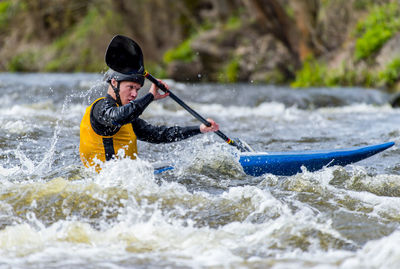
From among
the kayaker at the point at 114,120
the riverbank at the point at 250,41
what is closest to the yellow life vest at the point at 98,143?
the kayaker at the point at 114,120

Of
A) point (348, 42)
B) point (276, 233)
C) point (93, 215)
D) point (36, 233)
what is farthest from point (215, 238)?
point (348, 42)

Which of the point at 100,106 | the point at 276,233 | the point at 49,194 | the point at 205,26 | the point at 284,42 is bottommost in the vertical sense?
the point at 276,233

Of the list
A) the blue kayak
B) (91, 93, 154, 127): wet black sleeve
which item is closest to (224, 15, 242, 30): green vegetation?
the blue kayak

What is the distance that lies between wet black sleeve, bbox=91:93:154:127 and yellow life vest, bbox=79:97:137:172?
0.33 feet

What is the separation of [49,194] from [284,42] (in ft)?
46.1

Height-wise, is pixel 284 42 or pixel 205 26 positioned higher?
pixel 205 26

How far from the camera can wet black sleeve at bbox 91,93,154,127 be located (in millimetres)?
3904

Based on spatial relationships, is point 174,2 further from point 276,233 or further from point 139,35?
point 276,233

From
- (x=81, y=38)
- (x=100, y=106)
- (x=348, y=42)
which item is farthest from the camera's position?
(x=81, y=38)

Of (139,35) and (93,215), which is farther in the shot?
(139,35)

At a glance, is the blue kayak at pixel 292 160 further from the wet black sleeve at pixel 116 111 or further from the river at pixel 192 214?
the wet black sleeve at pixel 116 111

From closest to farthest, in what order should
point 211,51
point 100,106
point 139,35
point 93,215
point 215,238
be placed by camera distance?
point 215,238 < point 93,215 < point 100,106 < point 211,51 < point 139,35

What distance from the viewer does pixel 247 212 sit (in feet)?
11.6

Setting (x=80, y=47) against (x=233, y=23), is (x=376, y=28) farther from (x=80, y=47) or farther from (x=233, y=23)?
(x=80, y=47)
